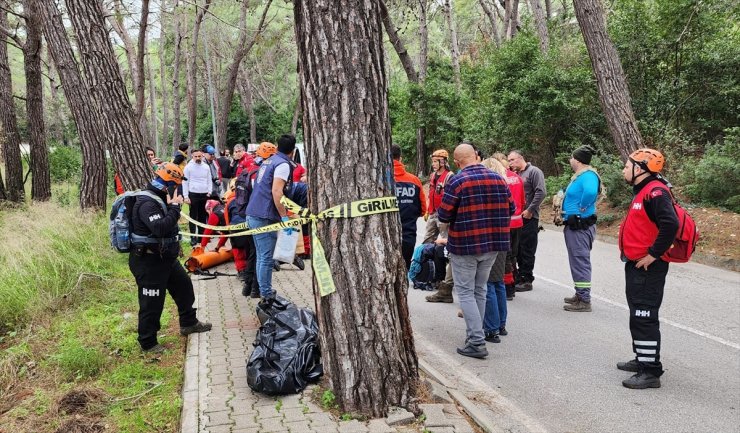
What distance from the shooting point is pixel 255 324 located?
623 centimetres

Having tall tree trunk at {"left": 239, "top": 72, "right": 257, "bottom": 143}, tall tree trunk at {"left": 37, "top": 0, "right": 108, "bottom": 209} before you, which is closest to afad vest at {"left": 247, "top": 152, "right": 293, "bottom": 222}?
tall tree trunk at {"left": 37, "top": 0, "right": 108, "bottom": 209}

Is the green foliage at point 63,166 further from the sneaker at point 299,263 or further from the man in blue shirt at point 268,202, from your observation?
the man in blue shirt at point 268,202

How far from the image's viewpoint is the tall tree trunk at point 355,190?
3820 mm

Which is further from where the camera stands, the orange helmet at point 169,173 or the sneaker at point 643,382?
the orange helmet at point 169,173

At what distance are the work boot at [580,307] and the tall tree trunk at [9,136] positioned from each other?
1352 centimetres

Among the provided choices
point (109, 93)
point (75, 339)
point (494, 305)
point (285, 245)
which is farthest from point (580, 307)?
point (109, 93)

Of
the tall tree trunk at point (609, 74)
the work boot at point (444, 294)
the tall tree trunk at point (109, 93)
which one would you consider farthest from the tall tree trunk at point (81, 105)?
the tall tree trunk at point (609, 74)

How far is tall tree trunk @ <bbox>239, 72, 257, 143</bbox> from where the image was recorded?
4019 centimetres

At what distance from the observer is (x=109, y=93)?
8508mm

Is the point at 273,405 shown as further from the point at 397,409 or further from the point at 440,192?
the point at 440,192

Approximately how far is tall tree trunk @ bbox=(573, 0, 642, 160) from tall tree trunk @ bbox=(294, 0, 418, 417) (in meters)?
10.2

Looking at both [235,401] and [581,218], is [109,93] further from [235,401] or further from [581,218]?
[581,218]

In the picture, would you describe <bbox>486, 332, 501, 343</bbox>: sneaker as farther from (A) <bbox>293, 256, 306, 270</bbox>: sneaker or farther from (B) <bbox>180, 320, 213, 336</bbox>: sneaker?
(A) <bbox>293, 256, 306, 270</bbox>: sneaker

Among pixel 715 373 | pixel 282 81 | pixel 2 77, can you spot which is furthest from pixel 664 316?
pixel 282 81
